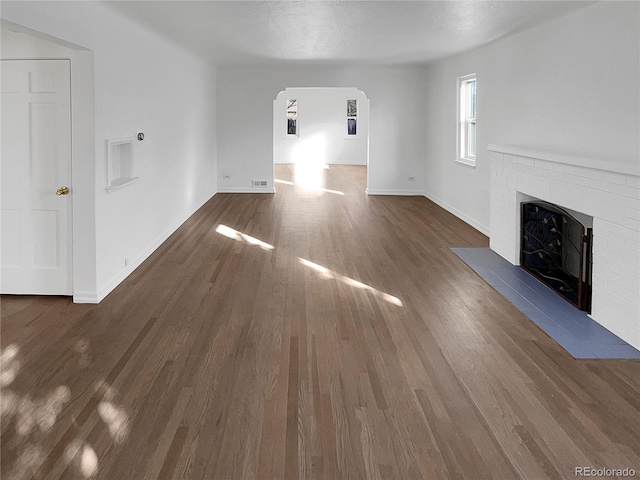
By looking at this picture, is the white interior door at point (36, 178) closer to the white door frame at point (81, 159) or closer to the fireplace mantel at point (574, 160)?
the white door frame at point (81, 159)

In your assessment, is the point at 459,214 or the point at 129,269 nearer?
the point at 129,269

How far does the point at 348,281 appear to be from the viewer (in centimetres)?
555

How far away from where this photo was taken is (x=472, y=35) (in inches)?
265

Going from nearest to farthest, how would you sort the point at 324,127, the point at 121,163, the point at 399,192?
1. the point at 121,163
2. the point at 399,192
3. the point at 324,127

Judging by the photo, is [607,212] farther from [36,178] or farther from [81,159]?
[36,178]

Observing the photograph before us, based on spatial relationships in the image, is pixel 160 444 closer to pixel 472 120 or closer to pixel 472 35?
pixel 472 35

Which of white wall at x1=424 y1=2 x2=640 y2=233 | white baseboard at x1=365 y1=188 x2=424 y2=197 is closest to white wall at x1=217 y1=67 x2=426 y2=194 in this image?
white baseboard at x1=365 y1=188 x2=424 y2=197

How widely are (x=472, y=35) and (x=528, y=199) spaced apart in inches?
81.4

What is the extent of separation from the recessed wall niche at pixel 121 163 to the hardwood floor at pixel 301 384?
90 centimetres

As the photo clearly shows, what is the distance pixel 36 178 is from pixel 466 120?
6.35 metres

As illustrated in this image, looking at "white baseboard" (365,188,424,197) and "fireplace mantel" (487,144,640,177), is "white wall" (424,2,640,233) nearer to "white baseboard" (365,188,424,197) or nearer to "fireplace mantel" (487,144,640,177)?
"fireplace mantel" (487,144,640,177)

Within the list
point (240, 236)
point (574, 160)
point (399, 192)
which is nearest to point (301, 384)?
point (574, 160)

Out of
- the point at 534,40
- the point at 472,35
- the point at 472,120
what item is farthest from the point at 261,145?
the point at 534,40

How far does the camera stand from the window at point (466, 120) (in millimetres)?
8875
